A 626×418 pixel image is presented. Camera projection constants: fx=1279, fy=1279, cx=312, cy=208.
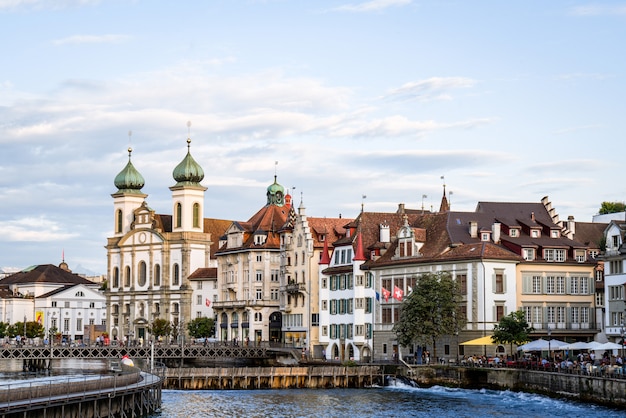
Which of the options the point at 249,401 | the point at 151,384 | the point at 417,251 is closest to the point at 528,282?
the point at 417,251

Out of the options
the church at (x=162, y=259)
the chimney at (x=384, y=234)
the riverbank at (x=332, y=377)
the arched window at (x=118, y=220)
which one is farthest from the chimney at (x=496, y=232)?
the arched window at (x=118, y=220)

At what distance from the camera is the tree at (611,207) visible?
483ft

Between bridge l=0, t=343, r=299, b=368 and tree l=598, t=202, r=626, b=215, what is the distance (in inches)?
1741

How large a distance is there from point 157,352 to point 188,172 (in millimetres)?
44925

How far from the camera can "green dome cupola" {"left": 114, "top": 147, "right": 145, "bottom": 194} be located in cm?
17825

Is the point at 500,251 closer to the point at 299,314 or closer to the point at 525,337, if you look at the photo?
the point at 525,337

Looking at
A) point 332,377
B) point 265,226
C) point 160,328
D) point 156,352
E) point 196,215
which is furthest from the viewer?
point 196,215

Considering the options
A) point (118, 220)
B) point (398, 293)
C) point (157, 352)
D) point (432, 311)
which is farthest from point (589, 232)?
point (118, 220)

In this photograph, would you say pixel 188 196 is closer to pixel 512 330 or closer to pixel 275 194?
pixel 275 194

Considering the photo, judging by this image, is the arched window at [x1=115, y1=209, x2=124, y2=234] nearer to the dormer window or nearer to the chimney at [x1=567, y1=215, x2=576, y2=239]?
the chimney at [x1=567, y1=215, x2=576, y2=239]

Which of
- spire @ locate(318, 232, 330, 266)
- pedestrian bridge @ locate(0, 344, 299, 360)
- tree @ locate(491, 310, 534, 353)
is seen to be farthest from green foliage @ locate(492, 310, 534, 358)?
pedestrian bridge @ locate(0, 344, 299, 360)

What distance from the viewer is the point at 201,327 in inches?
6102

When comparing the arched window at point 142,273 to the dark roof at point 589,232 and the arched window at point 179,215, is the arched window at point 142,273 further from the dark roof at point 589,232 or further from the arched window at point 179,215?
the dark roof at point 589,232

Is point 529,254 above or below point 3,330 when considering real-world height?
above
